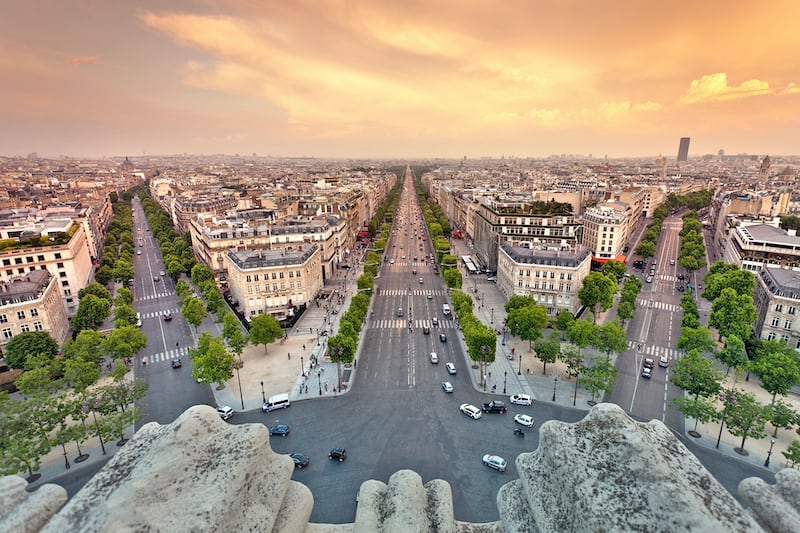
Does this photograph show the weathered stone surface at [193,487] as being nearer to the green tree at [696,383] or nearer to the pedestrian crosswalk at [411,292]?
the green tree at [696,383]

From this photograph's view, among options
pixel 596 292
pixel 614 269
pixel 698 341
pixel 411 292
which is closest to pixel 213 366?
pixel 411 292

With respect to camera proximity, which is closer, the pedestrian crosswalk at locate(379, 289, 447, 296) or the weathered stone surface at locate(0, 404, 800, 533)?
the weathered stone surface at locate(0, 404, 800, 533)

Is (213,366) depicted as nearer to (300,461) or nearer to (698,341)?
(300,461)

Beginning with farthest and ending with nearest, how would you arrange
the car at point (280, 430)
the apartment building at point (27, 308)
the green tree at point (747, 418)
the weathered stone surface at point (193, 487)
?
the apartment building at point (27, 308)
the car at point (280, 430)
the green tree at point (747, 418)
the weathered stone surface at point (193, 487)

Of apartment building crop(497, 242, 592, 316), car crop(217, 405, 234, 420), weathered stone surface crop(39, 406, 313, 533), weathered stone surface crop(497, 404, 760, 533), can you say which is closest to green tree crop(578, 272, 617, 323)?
apartment building crop(497, 242, 592, 316)

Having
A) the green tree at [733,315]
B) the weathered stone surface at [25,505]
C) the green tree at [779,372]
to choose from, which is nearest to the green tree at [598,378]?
the green tree at [779,372]

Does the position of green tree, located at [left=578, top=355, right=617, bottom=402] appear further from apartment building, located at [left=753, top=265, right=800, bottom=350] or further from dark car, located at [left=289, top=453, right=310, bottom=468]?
dark car, located at [left=289, top=453, right=310, bottom=468]
